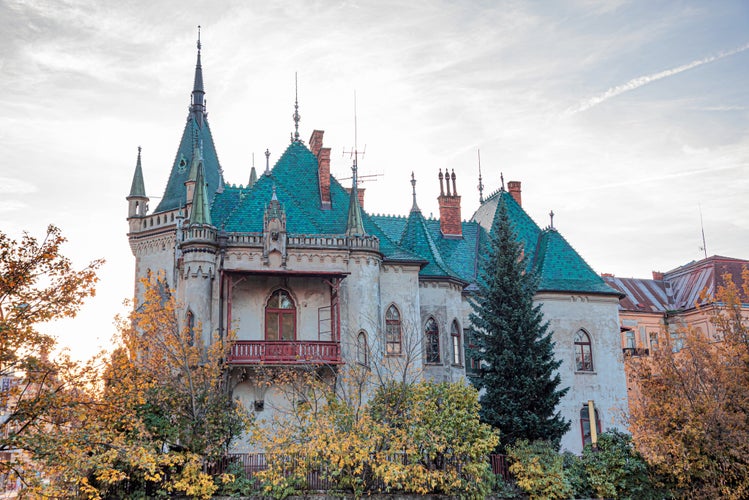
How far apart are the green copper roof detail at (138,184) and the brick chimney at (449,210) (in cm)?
1797

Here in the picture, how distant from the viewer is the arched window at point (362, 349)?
3031cm

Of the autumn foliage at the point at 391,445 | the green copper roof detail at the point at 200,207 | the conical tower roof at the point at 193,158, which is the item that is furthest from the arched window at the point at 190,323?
the conical tower roof at the point at 193,158

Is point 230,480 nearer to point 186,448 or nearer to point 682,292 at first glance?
point 186,448

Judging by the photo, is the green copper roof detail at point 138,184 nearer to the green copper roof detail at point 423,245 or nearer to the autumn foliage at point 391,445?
the green copper roof detail at point 423,245

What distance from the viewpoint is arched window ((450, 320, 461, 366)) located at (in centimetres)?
3488

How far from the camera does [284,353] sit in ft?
94.6

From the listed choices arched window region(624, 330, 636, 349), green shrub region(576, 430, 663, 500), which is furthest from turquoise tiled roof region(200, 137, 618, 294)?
arched window region(624, 330, 636, 349)

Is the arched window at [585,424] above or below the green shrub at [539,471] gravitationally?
above

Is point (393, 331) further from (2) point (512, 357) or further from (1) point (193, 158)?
(1) point (193, 158)

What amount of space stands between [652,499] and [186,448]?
54.4 feet

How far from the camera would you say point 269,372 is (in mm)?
28219

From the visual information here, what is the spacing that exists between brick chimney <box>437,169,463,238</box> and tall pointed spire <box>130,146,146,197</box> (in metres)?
18.0

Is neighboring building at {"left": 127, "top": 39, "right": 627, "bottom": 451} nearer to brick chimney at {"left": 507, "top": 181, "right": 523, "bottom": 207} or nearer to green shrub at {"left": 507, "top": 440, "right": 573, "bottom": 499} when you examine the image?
brick chimney at {"left": 507, "top": 181, "right": 523, "bottom": 207}

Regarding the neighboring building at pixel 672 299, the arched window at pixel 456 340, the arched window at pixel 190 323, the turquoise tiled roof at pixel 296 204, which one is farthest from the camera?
the neighboring building at pixel 672 299
